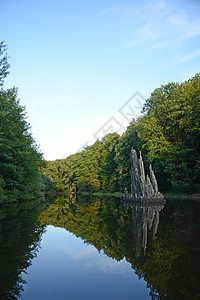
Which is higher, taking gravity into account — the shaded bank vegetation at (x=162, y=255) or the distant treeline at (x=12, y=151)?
the distant treeline at (x=12, y=151)

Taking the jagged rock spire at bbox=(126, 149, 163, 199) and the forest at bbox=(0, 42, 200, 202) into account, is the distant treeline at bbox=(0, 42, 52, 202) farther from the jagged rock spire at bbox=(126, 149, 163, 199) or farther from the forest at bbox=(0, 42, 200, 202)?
the jagged rock spire at bbox=(126, 149, 163, 199)

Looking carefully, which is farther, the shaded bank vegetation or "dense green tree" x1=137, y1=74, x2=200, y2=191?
"dense green tree" x1=137, y1=74, x2=200, y2=191

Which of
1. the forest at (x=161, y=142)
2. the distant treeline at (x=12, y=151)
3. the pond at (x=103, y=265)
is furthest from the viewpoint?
the forest at (x=161, y=142)

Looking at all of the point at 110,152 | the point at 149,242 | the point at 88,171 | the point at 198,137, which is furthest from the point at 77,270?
the point at 88,171

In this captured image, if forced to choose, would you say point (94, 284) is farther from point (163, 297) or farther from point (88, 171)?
point (88, 171)

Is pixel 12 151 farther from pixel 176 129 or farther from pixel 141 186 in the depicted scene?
pixel 176 129

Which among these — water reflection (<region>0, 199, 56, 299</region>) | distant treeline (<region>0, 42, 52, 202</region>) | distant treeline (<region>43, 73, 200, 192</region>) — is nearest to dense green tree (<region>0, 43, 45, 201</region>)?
distant treeline (<region>0, 42, 52, 202</region>)

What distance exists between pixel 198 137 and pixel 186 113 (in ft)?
12.4

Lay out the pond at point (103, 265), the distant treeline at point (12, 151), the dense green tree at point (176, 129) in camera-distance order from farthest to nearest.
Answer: the dense green tree at point (176, 129) < the distant treeline at point (12, 151) < the pond at point (103, 265)

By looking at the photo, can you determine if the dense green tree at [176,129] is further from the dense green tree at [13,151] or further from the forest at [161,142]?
the dense green tree at [13,151]

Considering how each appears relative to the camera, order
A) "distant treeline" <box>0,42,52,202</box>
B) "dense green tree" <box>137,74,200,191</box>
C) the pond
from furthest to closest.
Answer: "dense green tree" <box>137,74,200,191</box> → "distant treeline" <box>0,42,52,202</box> → the pond

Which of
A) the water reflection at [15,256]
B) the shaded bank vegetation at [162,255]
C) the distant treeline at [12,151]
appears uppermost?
the distant treeline at [12,151]

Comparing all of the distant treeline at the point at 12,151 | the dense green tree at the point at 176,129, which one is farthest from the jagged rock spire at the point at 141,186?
the distant treeline at the point at 12,151

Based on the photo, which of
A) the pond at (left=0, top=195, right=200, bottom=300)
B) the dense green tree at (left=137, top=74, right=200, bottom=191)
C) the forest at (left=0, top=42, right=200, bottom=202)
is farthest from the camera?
the dense green tree at (left=137, top=74, right=200, bottom=191)
